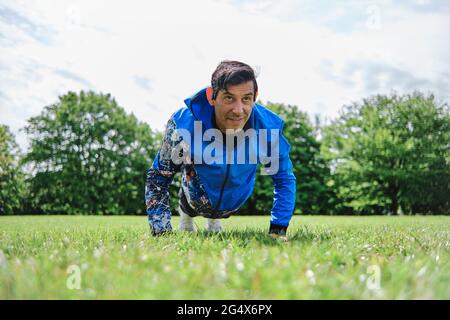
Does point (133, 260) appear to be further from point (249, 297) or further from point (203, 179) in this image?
point (203, 179)

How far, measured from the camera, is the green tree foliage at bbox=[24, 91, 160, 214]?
3828 cm

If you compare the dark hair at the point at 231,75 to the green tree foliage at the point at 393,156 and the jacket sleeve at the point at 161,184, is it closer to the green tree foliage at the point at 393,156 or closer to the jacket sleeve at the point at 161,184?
the jacket sleeve at the point at 161,184

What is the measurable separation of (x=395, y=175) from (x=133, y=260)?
124 feet

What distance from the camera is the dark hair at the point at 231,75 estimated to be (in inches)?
155

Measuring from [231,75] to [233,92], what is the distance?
167 millimetres

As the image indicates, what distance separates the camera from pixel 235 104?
13.3ft

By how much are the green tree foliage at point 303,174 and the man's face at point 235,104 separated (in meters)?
33.6

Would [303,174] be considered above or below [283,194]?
below

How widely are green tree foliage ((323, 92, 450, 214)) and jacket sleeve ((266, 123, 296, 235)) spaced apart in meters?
33.3

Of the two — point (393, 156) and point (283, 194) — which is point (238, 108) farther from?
point (393, 156)

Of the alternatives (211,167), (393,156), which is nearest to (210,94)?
(211,167)

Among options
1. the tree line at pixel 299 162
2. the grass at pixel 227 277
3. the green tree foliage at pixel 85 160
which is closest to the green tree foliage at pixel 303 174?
the tree line at pixel 299 162

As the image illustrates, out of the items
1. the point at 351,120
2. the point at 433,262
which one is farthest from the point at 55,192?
the point at 433,262

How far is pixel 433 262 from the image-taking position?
107 inches
